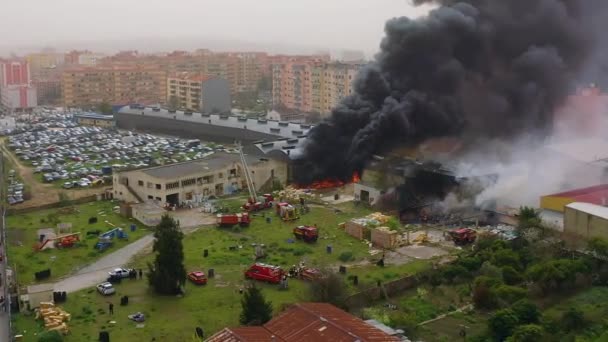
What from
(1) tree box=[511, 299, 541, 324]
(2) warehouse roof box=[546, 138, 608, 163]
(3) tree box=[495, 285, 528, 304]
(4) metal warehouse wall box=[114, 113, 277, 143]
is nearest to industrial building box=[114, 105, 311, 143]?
(4) metal warehouse wall box=[114, 113, 277, 143]

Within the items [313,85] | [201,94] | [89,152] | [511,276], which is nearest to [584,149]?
[511,276]

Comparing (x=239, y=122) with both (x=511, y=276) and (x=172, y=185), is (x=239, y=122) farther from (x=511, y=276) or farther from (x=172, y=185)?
(x=511, y=276)

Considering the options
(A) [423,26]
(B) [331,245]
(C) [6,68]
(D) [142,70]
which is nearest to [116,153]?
(A) [423,26]

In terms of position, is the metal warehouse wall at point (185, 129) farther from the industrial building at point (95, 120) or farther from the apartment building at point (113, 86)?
the apartment building at point (113, 86)

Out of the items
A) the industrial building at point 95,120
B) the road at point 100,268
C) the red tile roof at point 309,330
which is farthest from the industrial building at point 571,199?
the industrial building at point 95,120

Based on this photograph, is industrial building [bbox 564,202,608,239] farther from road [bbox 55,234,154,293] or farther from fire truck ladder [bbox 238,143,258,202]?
road [bbox 55,234,154,293]

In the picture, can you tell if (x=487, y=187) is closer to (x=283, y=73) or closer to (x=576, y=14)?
(x=576, y=14)
